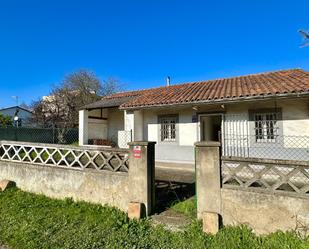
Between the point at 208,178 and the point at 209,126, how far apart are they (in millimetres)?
8215

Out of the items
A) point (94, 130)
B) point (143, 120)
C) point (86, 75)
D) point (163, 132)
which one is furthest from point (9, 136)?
point (86, 75)

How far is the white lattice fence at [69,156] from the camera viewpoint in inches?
243

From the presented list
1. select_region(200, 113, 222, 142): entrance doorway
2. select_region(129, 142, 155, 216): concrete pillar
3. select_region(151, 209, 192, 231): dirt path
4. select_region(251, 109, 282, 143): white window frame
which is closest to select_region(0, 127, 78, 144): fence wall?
select_region(200, 113, 222, 142): entrance doorway

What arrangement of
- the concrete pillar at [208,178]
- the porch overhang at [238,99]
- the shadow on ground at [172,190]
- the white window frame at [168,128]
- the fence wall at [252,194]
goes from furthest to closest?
the white window frame at [168,128] < the porch overhang at [238,99] < the shadow on ground at [172,190] < the concrete pillar at [208,178] < the fence wall at [252,194]

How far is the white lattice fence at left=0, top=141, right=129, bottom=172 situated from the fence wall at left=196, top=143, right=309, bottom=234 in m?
2.01

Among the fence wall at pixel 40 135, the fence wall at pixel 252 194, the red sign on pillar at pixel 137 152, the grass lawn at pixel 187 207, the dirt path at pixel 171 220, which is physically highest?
the fence wall at pixel 40 135

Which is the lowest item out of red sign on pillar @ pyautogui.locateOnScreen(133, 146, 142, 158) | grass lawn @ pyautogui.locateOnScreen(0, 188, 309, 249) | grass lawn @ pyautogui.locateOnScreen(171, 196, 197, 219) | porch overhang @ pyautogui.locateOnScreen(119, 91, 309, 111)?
grass lawn @ pyautogui.locateOnScreen(0, 188, 309, 249)

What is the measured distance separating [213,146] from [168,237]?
1.91m

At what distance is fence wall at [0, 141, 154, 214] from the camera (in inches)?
222

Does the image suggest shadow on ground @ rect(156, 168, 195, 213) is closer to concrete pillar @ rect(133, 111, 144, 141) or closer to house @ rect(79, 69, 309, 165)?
house @ rect(79, 69, 309, 165)

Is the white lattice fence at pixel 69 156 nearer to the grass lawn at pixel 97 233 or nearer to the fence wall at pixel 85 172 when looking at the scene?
the fence wall at pixel 85 172

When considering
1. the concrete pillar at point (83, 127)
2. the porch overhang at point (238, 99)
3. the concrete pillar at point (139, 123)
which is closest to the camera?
the porch overhang at point (238, 99)

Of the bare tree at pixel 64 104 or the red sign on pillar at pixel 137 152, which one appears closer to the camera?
the red sign on pillar at pixel 137 152

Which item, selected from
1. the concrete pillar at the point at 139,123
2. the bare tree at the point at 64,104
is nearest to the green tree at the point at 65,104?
the bare tree at the point at 64,104
